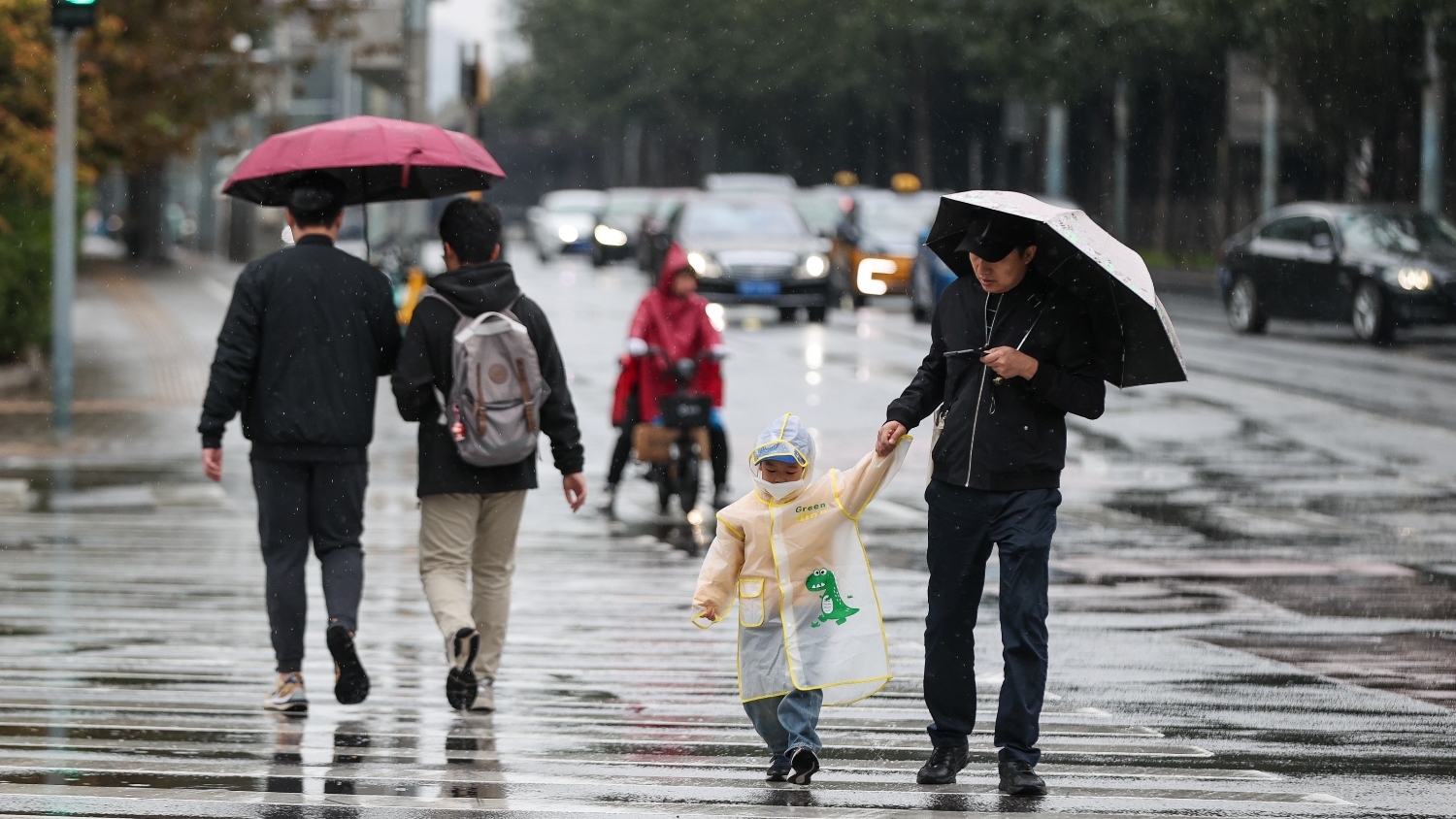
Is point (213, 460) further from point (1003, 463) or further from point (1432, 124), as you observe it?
point (1432, 124)

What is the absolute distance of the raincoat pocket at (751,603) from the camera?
5.85 m

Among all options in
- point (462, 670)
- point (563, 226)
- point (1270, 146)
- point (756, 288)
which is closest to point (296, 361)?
point (462, 670)

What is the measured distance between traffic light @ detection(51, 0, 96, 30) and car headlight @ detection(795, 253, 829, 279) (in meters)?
14.6

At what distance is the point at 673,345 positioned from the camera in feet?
40.6

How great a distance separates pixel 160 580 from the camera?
979 centimetres

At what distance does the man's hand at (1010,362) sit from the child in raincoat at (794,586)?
399 mm

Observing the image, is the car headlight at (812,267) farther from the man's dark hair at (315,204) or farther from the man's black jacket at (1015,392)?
the man's black jacket at (1015,392)

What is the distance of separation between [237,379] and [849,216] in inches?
1074

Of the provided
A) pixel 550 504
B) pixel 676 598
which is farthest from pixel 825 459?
pixel 676 598

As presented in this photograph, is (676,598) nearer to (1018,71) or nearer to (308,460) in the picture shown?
(308,460)

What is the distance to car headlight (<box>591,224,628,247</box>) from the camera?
4719 cm

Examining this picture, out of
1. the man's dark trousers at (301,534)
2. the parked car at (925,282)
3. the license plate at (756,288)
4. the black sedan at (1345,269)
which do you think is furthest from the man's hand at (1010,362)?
the license plate at (756,288)

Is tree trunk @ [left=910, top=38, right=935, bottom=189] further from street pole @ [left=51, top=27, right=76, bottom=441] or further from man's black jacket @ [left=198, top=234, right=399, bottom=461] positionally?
man's black jacket @ [left=198, top=234, right=399, bottom=461]

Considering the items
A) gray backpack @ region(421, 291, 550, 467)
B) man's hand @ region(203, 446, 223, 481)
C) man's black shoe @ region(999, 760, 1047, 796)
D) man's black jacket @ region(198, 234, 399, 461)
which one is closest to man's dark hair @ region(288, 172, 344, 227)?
man's black jacket @ region(198, 234, 399, 461)
